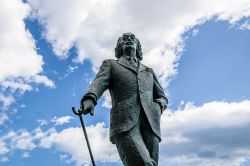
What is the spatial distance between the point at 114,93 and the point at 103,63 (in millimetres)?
676

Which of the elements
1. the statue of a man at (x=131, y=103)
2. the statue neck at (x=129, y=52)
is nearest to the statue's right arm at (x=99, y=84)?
the statue of a man at (x=131, y=103)

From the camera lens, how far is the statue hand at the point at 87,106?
7241 millimetres

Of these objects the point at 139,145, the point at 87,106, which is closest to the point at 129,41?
the point at 87,106

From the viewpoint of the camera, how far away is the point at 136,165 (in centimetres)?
705

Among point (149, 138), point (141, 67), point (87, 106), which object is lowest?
point (149, 138)

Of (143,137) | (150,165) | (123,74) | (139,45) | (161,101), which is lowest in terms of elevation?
(150,165)

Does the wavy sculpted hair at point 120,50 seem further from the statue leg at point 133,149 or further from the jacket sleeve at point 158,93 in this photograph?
the statue leg at point 133,149

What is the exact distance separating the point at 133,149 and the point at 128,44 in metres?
2.21

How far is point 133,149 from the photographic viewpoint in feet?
23.3

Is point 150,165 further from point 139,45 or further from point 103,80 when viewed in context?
point 139,45

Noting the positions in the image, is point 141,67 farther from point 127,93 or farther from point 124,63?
point 127,93

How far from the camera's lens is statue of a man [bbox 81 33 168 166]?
7.24 metres

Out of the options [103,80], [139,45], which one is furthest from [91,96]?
[139,45]

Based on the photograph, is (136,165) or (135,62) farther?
(135,62)
